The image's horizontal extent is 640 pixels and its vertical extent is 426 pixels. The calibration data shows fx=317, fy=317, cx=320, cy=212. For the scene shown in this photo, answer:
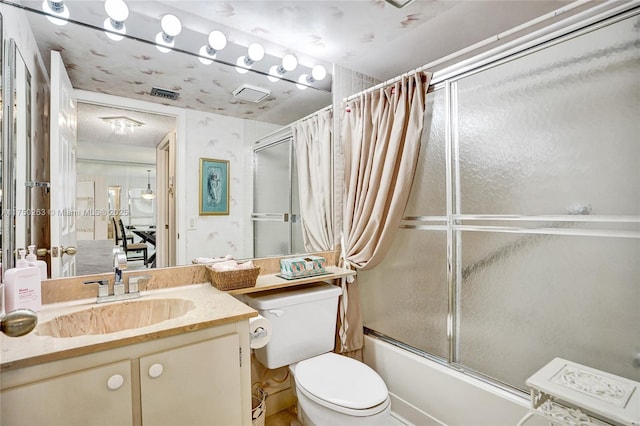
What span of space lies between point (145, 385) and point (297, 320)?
32.0 inches

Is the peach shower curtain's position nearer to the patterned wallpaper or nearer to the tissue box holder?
the tissue box holder

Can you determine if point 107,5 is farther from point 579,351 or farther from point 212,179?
point 579,351

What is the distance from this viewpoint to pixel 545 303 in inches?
54.0

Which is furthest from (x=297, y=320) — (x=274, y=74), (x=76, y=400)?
(x=274, y=74)

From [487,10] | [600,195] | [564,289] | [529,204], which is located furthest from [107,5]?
[564,289]

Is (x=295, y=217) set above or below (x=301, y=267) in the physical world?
above

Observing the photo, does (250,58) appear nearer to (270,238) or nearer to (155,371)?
(270,238)

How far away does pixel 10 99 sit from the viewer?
1.01 metres

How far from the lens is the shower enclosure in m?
1.18

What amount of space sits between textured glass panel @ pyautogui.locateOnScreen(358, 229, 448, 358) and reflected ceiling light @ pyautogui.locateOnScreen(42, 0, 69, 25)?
193cm

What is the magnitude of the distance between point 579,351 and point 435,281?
2.13ft

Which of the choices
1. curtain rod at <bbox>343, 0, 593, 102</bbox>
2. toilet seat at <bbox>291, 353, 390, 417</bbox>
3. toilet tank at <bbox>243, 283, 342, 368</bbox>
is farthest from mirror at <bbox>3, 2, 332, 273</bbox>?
toilet seat at <bbox>291, 353, 390, 417</bbox>

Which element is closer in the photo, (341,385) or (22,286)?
(22,286)

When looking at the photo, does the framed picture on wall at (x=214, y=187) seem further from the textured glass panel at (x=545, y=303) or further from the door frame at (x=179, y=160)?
the textured glass panel at (x=545, y=303)
